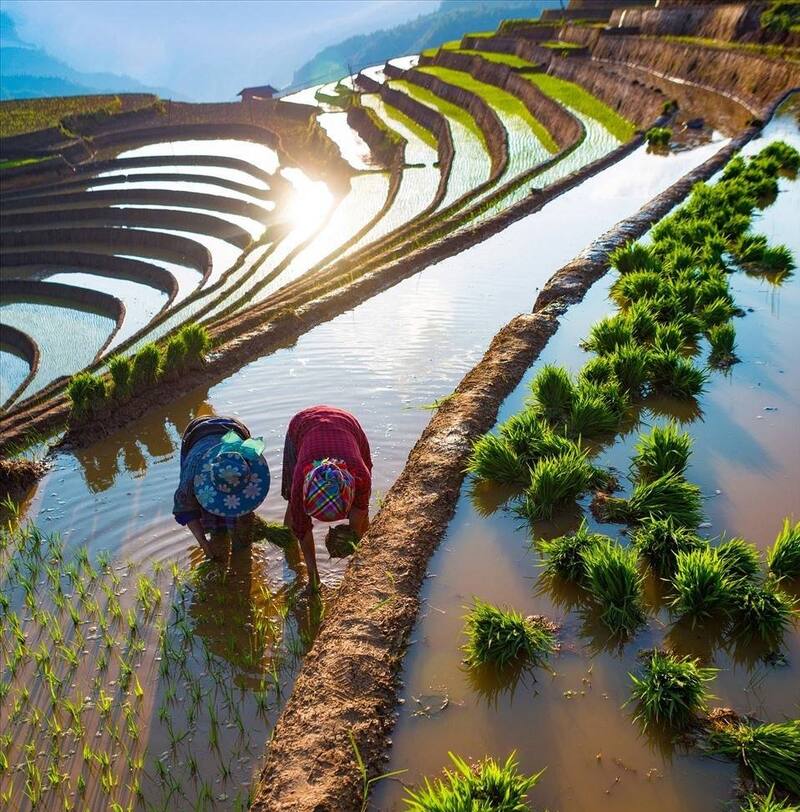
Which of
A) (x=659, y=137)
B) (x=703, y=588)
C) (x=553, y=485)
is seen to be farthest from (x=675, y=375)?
(x=659, y=137)

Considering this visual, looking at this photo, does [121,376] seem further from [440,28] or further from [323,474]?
[440,28]

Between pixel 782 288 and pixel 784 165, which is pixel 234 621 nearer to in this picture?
pixel 782 288

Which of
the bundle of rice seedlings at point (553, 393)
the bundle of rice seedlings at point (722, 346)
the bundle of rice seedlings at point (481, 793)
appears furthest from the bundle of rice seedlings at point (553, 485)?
→ the bundle of rice seedlings at point (722, 346)

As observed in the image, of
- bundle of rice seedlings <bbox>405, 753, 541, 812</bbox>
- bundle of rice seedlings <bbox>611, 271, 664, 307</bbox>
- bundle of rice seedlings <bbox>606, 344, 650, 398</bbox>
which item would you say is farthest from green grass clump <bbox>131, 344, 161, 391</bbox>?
bundle of rice seedlings <bbox>405, 753, 541, 812</bbox>

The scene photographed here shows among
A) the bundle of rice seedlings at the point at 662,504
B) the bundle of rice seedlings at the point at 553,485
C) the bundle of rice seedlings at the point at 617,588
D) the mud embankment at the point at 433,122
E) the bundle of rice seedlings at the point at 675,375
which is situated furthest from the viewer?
the mud embankment at the point at 433,122

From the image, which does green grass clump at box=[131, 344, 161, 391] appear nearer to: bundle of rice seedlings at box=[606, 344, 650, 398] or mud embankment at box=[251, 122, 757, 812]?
mud embankment at box=[251, 122, 757, 812]

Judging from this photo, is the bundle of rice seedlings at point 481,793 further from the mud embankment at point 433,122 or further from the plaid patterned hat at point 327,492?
the mud embankment at point 433,122
